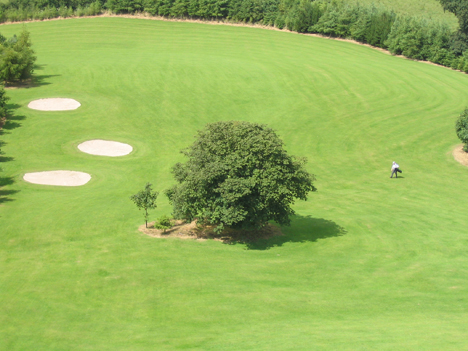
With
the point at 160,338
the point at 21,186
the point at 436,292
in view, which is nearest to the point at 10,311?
the point at 160,338

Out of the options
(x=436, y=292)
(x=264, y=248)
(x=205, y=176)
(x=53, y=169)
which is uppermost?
(x=205, y=176)

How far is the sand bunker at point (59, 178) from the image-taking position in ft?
127

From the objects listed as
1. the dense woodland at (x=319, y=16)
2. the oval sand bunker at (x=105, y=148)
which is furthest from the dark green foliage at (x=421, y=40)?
the oval sand bunker at (x=105, y=148)

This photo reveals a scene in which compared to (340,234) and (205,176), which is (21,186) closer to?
(205,176)

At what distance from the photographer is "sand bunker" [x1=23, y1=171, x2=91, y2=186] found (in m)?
38.8

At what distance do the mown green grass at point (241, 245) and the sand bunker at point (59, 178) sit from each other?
983 mm

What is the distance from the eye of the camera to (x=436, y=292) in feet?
68.9

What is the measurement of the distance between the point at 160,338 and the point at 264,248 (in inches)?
432

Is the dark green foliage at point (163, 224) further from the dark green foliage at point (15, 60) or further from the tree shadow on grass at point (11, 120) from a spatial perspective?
the dark green foliage at point (15, 60)

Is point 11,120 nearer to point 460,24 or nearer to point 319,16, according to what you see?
point 319,16

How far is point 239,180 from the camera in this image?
85.5 feet

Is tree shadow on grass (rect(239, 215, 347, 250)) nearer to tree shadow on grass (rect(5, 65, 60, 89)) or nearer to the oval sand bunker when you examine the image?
the oval sand bunker

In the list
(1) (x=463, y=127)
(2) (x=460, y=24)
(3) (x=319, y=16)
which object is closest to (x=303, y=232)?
(1) (x=463, y=127)

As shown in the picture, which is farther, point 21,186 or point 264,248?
point 21,186
